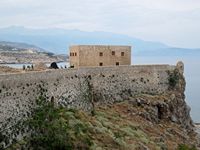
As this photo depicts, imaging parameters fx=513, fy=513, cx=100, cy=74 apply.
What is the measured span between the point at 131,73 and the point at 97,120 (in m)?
9.41

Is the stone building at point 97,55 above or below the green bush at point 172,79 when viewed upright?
above

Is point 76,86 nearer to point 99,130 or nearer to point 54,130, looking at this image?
point 99,130

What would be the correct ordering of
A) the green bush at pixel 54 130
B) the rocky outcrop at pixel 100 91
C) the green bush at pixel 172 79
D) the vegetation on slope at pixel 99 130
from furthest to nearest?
1. the green bush at pixel 172 79
2. the vegetation on slope at pixel 99 130
3. the rocky outcrop at pixel 100 91
4. the green bush at pixel 54 130

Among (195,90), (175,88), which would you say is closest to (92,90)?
(175,88)

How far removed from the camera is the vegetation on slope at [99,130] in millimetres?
29391

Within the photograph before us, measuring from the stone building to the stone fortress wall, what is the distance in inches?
121

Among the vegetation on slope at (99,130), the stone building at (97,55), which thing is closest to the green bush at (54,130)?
the vegetation on slope at (99,130)

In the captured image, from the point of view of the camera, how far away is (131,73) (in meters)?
45.4

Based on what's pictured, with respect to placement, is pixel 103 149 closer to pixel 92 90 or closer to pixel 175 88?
pixel 92 90

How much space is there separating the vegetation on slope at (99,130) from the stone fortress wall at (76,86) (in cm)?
85

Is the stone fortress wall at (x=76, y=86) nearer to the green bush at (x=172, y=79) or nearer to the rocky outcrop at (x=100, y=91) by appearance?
the rocky outcrop at (x=100, y=91)

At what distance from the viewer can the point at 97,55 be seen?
47594 millimetres

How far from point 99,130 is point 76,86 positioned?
16.9 feet

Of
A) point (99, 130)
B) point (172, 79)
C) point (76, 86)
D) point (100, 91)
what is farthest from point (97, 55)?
point (99, 130)
